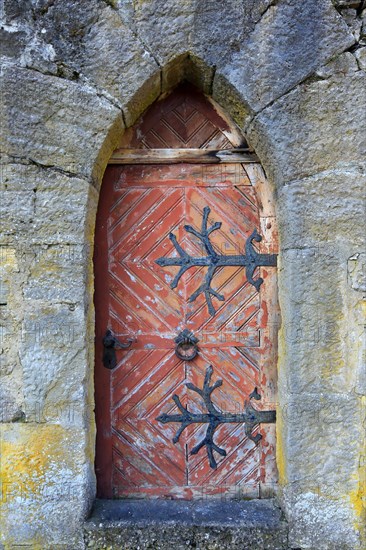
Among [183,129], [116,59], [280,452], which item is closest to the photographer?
[116,59]

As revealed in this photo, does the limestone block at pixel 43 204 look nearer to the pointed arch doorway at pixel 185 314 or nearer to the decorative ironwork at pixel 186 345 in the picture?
the pointed arch doorway at pixel 185 314

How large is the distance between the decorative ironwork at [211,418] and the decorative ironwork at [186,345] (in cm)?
11

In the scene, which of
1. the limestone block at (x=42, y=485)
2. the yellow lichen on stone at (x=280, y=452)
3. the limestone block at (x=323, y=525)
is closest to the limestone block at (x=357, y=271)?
the yellow lichen on stone at (x=280, y=452)

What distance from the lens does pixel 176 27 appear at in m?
1.84

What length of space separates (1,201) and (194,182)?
88 cm

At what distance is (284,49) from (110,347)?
1535 millimetres

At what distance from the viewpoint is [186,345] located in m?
2.08

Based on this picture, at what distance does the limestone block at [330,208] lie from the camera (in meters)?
1.84

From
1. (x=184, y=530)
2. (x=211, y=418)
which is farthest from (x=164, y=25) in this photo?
(x=184, y=530)

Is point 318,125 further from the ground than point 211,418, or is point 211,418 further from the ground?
point 318,125

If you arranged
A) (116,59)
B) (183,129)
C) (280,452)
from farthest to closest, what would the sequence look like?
1. (183,129)
2. (280,452)
3. (116,59)

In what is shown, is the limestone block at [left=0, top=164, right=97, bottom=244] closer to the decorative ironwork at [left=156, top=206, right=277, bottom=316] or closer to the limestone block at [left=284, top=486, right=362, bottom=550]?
the decorative ironwork at [left=156, top=206, right=277, bottom=316]

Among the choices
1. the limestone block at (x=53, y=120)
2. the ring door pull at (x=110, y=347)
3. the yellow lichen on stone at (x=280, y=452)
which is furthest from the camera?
the ring door pull at (x=110, y=347)

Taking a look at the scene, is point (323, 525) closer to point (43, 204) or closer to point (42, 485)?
point (42, 485)
